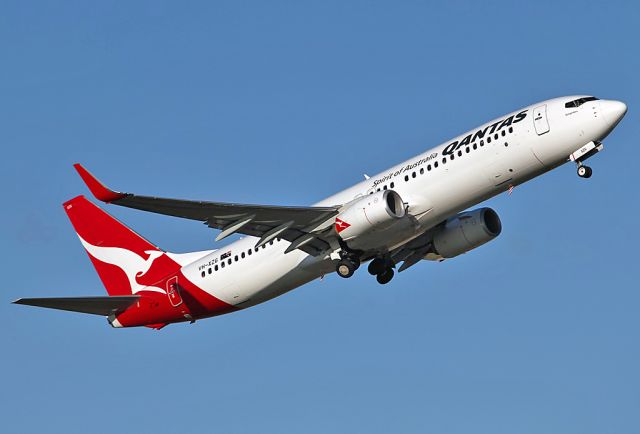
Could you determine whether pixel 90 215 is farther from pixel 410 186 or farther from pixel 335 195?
pixel 410 186

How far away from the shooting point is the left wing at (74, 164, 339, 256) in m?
37.8

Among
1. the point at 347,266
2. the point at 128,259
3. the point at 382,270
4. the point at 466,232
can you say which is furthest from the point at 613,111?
the point at 128,259

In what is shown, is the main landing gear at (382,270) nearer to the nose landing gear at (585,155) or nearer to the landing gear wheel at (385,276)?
the landing gear wheel at (385,276)

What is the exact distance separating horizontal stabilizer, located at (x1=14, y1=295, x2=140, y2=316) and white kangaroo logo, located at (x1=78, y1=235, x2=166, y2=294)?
130cm

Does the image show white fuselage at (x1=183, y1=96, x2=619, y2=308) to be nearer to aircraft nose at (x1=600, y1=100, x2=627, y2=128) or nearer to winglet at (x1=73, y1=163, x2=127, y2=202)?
aircraft nose at (x1=600, y1=100, x2=627, y2=128)

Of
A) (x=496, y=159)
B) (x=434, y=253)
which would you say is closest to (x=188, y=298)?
(x=434, y=253)

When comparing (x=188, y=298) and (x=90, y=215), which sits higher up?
(x=90, y=215)

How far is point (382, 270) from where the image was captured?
153 ft

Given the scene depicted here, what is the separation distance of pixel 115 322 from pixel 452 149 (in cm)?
1654

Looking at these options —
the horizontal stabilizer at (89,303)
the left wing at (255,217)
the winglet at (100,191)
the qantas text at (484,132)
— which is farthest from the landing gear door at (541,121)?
the horizontal stabilizer at (89,303)

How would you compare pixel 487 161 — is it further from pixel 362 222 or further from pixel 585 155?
pixel 362 222

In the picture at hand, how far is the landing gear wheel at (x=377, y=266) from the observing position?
4628 centimetres

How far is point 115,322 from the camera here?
4734cm

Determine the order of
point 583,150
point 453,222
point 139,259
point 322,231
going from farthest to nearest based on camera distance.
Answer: point 139,259 → point 453,222 → point 322,231 → point 583,150
